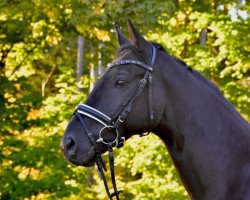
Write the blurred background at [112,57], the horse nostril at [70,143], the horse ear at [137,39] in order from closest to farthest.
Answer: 1. the horse nostril at [70,143]
2. the horse ear at [137,39]
3. the blurred background at [112,57]

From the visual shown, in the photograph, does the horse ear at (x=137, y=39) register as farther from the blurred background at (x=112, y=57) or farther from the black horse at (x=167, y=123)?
the blurred background at (x=112, y=57)

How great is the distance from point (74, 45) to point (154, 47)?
915 inches

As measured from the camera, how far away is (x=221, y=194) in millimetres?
3420

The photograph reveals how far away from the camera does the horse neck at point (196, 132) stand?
3.47 m

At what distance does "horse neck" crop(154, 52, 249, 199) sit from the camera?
347cm

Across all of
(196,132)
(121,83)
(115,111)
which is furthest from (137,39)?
(196,132)

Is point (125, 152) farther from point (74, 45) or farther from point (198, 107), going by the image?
point (74, 45)

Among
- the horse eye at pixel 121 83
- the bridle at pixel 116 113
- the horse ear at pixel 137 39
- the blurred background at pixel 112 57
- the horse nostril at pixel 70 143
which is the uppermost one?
the horse ear at pixel 137 39

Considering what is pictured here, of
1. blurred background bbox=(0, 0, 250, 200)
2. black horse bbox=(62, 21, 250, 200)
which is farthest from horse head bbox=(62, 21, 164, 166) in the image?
blurred background bbox=(0, 0, 250, 200)

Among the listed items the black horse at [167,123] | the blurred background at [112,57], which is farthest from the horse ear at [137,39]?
the blurred background at [112,57]

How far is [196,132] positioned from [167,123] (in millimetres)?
204

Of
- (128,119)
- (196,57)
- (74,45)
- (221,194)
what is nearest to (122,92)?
(128,119)

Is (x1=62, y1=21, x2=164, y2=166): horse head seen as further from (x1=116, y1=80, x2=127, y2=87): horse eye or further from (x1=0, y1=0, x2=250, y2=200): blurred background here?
(x1=0, y1=0, x2=250, y2=200): blurred background

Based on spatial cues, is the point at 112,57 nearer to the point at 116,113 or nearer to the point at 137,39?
the point at 137,39
